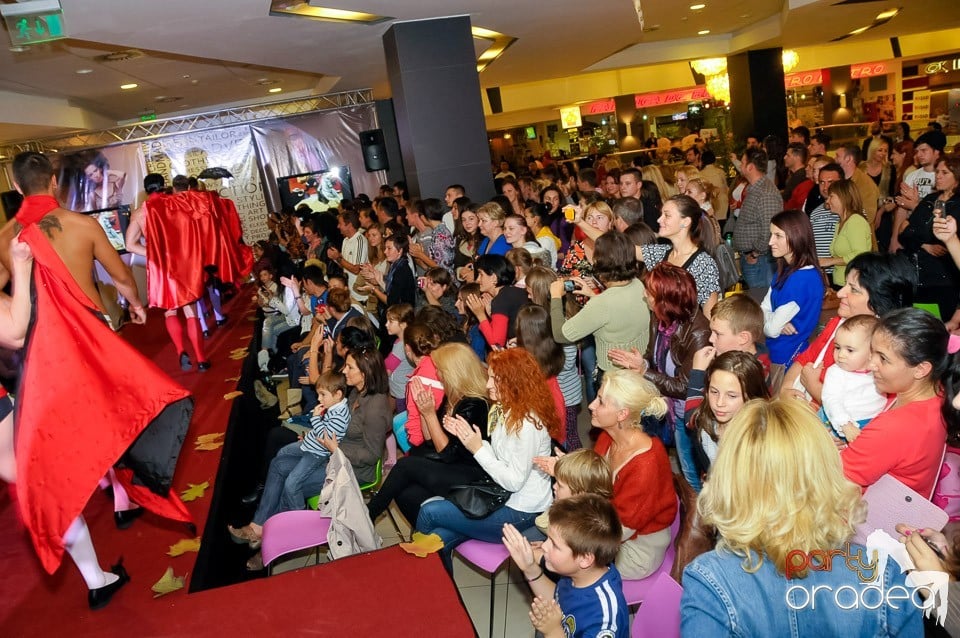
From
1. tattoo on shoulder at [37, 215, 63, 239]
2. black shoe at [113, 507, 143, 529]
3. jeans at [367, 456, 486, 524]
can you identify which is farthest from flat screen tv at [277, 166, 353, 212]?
jeans at [367, 456, 486, 524]

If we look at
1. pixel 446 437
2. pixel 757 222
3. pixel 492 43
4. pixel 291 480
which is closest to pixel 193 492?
pixel 291 480

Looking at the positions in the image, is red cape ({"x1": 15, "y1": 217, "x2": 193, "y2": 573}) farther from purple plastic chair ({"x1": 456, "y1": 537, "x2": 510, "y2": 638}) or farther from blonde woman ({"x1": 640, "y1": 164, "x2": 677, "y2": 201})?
blonde woman ({"x1": 640, "y1": 164, "x2": 677, "y2": 201})

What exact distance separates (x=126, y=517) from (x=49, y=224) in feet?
5.06

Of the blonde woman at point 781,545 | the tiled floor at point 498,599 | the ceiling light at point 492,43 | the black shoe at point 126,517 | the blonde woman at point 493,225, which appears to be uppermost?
the ceiling light at point 492,43

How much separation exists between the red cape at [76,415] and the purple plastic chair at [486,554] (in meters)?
1.19

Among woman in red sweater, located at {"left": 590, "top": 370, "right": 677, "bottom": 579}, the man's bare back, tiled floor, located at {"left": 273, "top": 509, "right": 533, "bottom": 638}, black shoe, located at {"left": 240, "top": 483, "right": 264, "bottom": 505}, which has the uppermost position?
the man's bare back

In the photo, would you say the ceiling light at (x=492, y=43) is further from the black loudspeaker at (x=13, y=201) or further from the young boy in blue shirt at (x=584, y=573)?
the young boy in blue shirt at (x=584, y=573)

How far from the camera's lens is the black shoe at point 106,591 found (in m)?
2.98

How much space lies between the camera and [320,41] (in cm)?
743

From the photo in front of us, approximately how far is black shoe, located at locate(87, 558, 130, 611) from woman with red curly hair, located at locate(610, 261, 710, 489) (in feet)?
7.54

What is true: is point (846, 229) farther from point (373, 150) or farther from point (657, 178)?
point (373, 150)

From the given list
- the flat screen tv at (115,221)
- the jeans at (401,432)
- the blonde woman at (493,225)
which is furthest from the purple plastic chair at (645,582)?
the flat screen tv at (115,221)

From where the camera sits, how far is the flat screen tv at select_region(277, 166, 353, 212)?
1336cm

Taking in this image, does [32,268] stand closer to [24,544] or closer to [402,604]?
[24,544]
